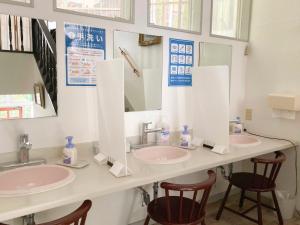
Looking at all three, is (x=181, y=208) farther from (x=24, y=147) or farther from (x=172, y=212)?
(x=24, y=147)

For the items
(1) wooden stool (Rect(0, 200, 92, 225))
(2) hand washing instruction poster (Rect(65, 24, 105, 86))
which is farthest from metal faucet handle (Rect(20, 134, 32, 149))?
(1) wooden stool (Rect(0, 200, 92, 225))

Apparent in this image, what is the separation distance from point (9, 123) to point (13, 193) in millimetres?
511

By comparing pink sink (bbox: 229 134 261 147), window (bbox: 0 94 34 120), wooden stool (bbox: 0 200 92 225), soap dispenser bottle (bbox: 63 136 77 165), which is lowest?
wooden stool (bbox: 0 200 92 225)

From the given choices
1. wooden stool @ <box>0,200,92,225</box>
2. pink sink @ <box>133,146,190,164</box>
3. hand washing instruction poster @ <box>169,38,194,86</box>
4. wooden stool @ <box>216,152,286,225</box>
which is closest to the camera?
wooden stool @ <box>0,200,92,225</box>

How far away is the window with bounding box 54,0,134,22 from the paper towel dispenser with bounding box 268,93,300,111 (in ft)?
4.85

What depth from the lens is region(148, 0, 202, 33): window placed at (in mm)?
2082

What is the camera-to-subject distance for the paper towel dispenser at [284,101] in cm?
220

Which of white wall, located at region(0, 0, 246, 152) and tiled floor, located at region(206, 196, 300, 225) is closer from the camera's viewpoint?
white wall, located at region(0, 0, 246, 152)

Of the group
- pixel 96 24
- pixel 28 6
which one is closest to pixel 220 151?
pixel 96 24

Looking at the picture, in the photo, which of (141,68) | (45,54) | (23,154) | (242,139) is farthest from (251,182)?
(45,54)

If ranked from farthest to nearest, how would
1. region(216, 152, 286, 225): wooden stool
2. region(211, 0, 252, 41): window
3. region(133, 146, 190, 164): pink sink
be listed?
region(211, 0, 252, 41): window
region(216, 152, 286, 225): wooden stool
region(133, 146, 190, 164): pink sink

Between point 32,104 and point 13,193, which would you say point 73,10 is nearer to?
point 32,104

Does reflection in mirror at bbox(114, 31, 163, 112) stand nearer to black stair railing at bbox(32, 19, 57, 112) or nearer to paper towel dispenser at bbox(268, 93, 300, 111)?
black stair railing at bbox(32, 19, 57, 112)

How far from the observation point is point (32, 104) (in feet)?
5.19
